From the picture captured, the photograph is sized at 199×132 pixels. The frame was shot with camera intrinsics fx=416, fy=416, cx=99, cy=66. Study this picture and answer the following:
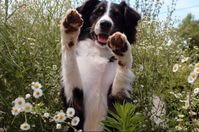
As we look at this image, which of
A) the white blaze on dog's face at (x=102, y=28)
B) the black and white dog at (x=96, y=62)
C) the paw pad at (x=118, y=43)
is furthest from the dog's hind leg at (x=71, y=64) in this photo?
the white blaze on dog's face at (x=102, y=28)

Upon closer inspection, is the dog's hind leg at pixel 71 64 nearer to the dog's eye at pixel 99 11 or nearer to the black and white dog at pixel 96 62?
the black and white dog at pixel 96 62

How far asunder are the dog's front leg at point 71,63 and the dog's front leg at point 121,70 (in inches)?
10.3

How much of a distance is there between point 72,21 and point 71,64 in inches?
17.1

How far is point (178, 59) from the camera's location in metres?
4.99

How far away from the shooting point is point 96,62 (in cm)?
357

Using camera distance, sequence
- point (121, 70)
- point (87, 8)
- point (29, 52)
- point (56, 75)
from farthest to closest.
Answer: point (87, 8), point (56, 75), point (29, 52), point (121, 70)

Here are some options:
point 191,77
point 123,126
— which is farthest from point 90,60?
point 123,126

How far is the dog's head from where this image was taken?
348 cm

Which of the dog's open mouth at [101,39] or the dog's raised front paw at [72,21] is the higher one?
the dog's raised front paw at [72,21]

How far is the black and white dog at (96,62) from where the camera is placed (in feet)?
10.0

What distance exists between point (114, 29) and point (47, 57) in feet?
2.16

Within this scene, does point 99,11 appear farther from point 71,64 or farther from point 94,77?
point 71,64

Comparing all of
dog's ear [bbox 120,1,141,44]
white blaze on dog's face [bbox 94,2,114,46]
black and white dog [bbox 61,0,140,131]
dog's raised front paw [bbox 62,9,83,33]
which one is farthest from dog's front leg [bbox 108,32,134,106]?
dog's ear [bbox 120,1,141,44]

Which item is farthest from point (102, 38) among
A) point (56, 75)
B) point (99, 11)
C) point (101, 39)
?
point (56, 75)
